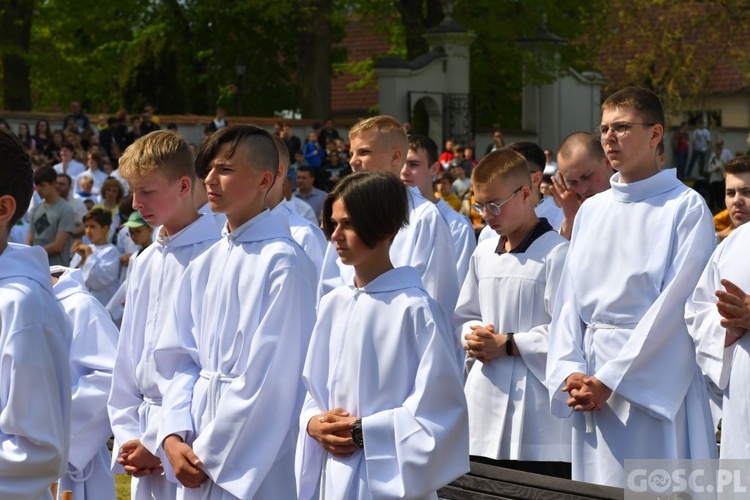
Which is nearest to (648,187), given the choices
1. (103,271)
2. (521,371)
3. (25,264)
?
(521,371)

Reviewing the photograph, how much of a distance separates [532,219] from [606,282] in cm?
83

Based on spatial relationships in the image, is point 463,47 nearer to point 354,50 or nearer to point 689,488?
point 354,50

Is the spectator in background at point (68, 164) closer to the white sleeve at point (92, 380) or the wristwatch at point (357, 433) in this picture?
the white sleeve at point (92, 380)

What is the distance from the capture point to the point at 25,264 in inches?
144

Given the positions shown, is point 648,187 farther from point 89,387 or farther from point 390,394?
point 89,387

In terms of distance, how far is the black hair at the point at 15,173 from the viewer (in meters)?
3.63

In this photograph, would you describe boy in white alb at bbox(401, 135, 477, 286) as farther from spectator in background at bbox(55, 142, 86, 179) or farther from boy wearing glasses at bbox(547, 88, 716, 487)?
spectator in background at bbox(55, 142, 86, 179)

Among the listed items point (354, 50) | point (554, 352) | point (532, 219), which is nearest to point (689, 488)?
point (554, 352)

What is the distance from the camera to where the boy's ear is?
363 centimetres

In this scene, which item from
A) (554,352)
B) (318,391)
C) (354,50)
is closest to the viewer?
(318,391)

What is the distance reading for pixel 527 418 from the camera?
6.38 metres

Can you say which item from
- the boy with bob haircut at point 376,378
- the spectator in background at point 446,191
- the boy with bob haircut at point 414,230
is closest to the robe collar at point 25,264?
the boy with bob haircut at point 376,378

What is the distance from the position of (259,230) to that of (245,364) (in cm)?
58

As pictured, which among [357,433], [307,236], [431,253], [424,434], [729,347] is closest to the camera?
[424,434]
